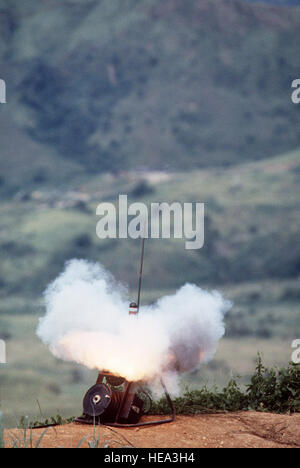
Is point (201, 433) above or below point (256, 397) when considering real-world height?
below

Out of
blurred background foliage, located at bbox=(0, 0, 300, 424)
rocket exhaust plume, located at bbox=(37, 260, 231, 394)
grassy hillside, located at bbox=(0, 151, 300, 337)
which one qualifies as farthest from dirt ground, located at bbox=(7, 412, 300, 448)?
grassy hillside, located at bbox=(0, 151, 300, 337)

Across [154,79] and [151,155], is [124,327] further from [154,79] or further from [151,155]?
[154,79]

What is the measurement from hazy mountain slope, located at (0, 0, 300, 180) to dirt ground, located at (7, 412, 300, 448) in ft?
419

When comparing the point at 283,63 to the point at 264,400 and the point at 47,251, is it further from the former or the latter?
the point at 264,400

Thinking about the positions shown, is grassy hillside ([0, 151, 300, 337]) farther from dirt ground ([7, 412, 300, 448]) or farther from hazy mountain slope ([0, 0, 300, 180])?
dirt ground ([7, 412, 300, 448])

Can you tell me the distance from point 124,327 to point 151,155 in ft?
433

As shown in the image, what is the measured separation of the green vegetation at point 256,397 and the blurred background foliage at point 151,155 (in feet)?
173

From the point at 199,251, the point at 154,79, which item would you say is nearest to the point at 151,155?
the point at 199,251

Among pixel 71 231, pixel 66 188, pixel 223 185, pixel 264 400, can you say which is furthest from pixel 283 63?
pixel 264 400

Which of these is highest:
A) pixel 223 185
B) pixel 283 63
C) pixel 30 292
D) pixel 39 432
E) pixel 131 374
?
pixel 283 63

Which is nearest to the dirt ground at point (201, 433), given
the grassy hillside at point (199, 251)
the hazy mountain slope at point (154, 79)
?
the grassy hillside at point (199, 251)

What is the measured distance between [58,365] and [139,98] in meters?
86.7

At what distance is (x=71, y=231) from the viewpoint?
109438 mm

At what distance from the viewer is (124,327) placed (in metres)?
10.1
